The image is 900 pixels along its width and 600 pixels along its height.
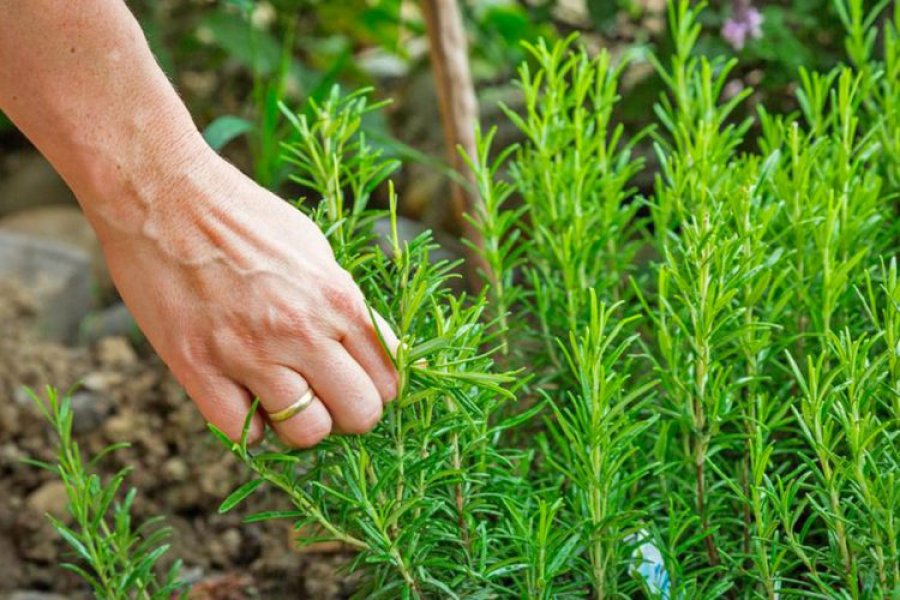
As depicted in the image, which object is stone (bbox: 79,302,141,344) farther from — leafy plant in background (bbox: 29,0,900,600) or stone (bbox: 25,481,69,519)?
leafy plant in background (bbox: 29,0,900,600)

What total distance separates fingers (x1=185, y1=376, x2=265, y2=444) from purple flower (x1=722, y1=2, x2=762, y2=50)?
1.53m

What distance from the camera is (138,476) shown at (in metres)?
2.25

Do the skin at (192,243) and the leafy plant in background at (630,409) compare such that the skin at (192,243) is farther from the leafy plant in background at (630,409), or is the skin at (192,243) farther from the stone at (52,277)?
the stone at (52,277)

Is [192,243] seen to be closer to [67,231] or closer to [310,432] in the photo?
[310,432]

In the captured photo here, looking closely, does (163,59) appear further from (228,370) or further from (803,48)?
(228,370)

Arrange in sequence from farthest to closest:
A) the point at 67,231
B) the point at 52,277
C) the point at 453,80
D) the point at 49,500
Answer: the point at 67,231 < the point at 52,277 < the point at 453,80 < the point at 49,500

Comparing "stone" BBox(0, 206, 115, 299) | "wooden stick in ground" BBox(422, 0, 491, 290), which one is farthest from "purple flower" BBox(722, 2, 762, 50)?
"stone" BBox(0, 206, 115, 299)

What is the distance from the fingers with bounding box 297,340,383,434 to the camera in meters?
1.12

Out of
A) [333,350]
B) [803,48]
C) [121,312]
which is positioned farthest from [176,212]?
[121,312]

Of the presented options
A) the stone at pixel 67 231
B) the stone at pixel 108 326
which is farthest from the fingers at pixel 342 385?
the stone at pixel 67 231

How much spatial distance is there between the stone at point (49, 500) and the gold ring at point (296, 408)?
1175 mm

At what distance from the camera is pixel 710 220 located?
4.19 ft

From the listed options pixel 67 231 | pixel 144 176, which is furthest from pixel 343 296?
pixel 67 231

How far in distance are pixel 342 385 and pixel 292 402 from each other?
51 mm
